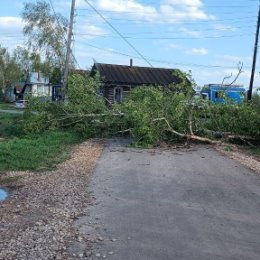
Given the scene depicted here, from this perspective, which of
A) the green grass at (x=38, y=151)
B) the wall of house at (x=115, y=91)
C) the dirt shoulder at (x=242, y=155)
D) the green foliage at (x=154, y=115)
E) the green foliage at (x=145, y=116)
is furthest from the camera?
the wall of house at (x=115, y=91)

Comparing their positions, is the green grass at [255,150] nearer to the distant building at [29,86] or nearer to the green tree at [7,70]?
the distant building at [29,86]

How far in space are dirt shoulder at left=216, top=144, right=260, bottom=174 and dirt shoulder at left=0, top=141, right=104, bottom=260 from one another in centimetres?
410

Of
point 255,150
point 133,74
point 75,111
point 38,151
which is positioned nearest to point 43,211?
point 38,151

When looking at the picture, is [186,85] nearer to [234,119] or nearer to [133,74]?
[234,119]

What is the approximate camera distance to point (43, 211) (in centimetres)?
765

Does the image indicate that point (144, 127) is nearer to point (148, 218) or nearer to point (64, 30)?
point (148, 218)

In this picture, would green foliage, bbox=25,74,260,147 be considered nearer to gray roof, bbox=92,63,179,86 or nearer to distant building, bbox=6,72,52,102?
gray roof, bbox=92,63,179,86

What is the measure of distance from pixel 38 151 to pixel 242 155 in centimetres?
618

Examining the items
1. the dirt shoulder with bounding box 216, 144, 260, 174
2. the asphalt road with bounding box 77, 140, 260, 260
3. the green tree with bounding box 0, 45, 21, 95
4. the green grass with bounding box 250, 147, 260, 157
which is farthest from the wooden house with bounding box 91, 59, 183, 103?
the green tree with bounding box 0, 45, 21, 95

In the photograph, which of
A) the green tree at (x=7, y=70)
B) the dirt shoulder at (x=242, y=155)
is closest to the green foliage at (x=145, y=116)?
the dirt shoulder at (x=242, y=155)

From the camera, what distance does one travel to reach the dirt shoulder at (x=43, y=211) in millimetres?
5788

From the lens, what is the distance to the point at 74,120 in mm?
20016

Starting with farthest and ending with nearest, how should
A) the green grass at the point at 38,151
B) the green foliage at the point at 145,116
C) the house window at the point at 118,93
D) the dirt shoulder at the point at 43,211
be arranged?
1. the house window at the point at 118,93
2. the green foliage at the point at 145,116
3. the green grass at the point at 38,151
4. the dirt shoulder at the point at 43,211

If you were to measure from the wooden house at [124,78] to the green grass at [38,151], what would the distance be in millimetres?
22724
